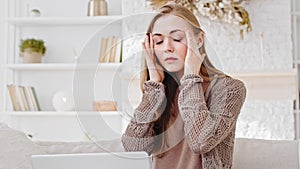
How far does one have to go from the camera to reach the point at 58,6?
15.2 ft

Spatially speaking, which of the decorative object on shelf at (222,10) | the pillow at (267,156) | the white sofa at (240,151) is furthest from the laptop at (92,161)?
the decorative object on shelf at (222,10)

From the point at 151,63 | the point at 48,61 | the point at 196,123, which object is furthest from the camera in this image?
the point at 48,61

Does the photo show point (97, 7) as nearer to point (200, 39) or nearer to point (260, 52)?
point (260, 52)

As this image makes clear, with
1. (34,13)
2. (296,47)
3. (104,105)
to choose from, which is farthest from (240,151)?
(34,13)

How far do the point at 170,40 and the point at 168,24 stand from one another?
49 millimetres

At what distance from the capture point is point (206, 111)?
178 centimetres

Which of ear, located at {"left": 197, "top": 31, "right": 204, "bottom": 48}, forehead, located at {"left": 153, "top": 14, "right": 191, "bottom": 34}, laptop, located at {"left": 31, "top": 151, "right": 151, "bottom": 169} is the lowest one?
laptop, located at {"left": 31, "top": 151, "right": 151, "bottom": 169}

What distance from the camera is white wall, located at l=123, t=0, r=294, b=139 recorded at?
13.7ft

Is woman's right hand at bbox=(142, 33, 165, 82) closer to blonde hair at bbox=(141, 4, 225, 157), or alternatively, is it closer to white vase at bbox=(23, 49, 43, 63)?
blonde hair at bbox=(141, 4, 225, 157)

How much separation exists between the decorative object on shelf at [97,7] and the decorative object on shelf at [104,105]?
113 inches

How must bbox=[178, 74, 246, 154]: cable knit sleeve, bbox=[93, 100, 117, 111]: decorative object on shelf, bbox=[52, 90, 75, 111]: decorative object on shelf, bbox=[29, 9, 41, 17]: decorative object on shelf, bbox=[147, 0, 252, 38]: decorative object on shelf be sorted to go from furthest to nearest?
bbox=[29, 9, 41, 17]: decorative object on shelf < bbox=[52, 90, 75, 111]: decorative object on shelf < bbox=[147, 0, 252, 38]: decorative object on shelf < bbox=[178, 74, 246, 154]: cable knit sleeve < bbox=[93, 100, 117, 111]: decorative object on shelf

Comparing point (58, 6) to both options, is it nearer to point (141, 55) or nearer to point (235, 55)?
point (235, 55)

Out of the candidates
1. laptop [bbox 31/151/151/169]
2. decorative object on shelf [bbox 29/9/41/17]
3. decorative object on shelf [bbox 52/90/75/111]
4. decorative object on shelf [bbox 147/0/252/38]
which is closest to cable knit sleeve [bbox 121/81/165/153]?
laptop [bbox 31/151/151/169]

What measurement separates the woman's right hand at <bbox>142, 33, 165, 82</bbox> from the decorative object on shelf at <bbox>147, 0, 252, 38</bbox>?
244 centimetres
